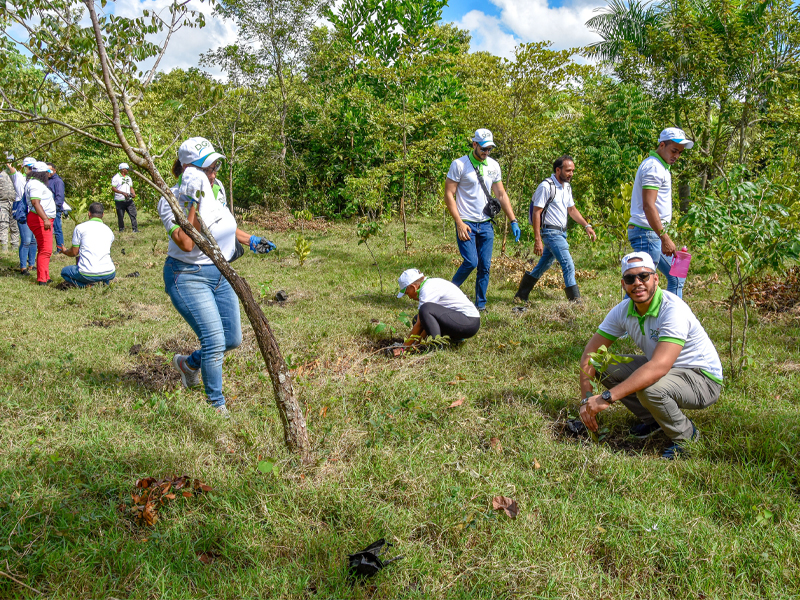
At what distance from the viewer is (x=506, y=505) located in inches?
112

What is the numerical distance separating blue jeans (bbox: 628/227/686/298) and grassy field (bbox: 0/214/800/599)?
788 mm

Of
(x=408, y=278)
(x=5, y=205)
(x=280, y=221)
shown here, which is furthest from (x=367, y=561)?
(x=280, y=221)

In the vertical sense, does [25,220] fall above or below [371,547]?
above

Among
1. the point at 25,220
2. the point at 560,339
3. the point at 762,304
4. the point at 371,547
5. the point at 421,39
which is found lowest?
the point at 371,547

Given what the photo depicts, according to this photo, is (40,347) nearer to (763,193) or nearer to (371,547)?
(371,547)

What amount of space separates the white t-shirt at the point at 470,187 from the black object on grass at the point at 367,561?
4.49 metres

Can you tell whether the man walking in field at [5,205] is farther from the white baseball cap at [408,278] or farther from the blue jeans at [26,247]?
the white baseball cap at [408,278]

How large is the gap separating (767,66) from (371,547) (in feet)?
31.9

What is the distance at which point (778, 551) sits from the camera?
2.43 m

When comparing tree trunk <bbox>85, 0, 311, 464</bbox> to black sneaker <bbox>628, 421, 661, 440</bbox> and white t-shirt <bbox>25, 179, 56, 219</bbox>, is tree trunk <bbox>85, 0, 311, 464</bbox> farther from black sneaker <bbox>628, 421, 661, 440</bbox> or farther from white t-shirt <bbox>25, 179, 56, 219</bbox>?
white t-shirt <bbox>25, 179, 56, 219</bbox>

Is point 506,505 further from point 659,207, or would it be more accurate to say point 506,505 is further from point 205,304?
point 659,207

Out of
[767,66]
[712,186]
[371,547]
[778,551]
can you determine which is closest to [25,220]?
[371,547]

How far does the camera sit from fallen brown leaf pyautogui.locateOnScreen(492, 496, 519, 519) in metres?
2.79

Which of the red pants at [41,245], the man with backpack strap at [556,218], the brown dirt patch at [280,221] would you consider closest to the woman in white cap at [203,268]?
the man with backpack strap at [556,218]
